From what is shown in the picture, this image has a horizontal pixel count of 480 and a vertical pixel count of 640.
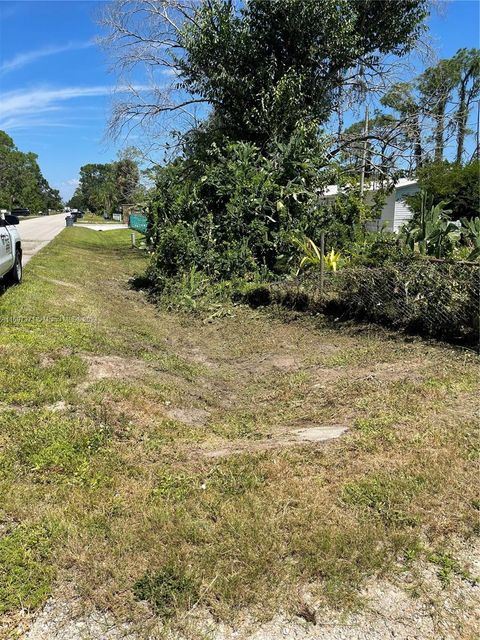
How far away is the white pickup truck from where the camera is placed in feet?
27.7

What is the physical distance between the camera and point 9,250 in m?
8.85

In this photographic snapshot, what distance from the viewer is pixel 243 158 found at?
12258 mm

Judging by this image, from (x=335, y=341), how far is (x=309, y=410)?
2.69 metres

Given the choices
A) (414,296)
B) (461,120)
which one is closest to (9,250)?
(414,296)

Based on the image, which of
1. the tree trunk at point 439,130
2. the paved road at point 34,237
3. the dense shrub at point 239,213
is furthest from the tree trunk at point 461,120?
the paved road at point 34,237

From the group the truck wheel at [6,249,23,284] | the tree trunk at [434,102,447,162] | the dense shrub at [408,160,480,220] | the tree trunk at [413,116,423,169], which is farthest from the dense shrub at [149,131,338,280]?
the dense shrub at [408,160,480,220]

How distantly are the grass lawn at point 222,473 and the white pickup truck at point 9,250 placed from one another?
196 cm

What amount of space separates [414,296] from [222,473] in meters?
4.80

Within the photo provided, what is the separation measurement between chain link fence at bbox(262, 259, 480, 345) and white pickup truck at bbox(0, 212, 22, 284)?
17.4ft

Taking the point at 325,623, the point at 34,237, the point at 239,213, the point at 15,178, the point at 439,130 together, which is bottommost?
the point at 325,623

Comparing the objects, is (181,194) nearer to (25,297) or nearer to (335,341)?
(25,297)

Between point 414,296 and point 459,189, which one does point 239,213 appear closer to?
point 414,296

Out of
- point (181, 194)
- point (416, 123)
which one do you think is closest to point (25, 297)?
point (181, 194)

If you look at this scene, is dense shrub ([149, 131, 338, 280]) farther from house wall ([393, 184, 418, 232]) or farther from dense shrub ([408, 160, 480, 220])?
house wall ([393, 184, 418, 232])
